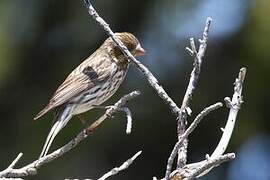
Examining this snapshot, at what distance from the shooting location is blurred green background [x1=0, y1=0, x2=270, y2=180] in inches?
340

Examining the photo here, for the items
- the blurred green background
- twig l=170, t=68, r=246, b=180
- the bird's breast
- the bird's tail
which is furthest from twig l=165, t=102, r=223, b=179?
the blurred green background

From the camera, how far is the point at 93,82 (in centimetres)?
518

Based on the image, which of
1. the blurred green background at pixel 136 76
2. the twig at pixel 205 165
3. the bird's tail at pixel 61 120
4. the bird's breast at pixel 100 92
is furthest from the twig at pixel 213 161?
the blurred green background at pixel 136 76

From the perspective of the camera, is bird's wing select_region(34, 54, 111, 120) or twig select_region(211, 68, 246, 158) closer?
twig select_region(211, 68, 246, 158)

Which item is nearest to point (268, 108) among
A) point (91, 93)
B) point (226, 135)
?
point (91, 93)

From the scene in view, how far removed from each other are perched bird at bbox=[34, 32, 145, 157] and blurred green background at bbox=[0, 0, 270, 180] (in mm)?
2924

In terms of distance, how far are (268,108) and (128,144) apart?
1204mm

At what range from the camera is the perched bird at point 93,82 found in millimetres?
4934

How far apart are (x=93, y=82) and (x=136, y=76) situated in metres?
3.42

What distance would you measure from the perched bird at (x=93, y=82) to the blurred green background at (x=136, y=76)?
2.92 metres

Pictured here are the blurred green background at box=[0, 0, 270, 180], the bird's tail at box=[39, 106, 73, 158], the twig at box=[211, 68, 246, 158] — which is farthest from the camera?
the blurred green background at box=[0, 0, 270, 180]

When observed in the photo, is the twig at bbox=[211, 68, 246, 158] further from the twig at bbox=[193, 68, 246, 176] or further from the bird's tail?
the bird's tail

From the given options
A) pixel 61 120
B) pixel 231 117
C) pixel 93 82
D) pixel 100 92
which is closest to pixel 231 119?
pixel 231 117

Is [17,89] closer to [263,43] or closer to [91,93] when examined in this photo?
[263,43]
